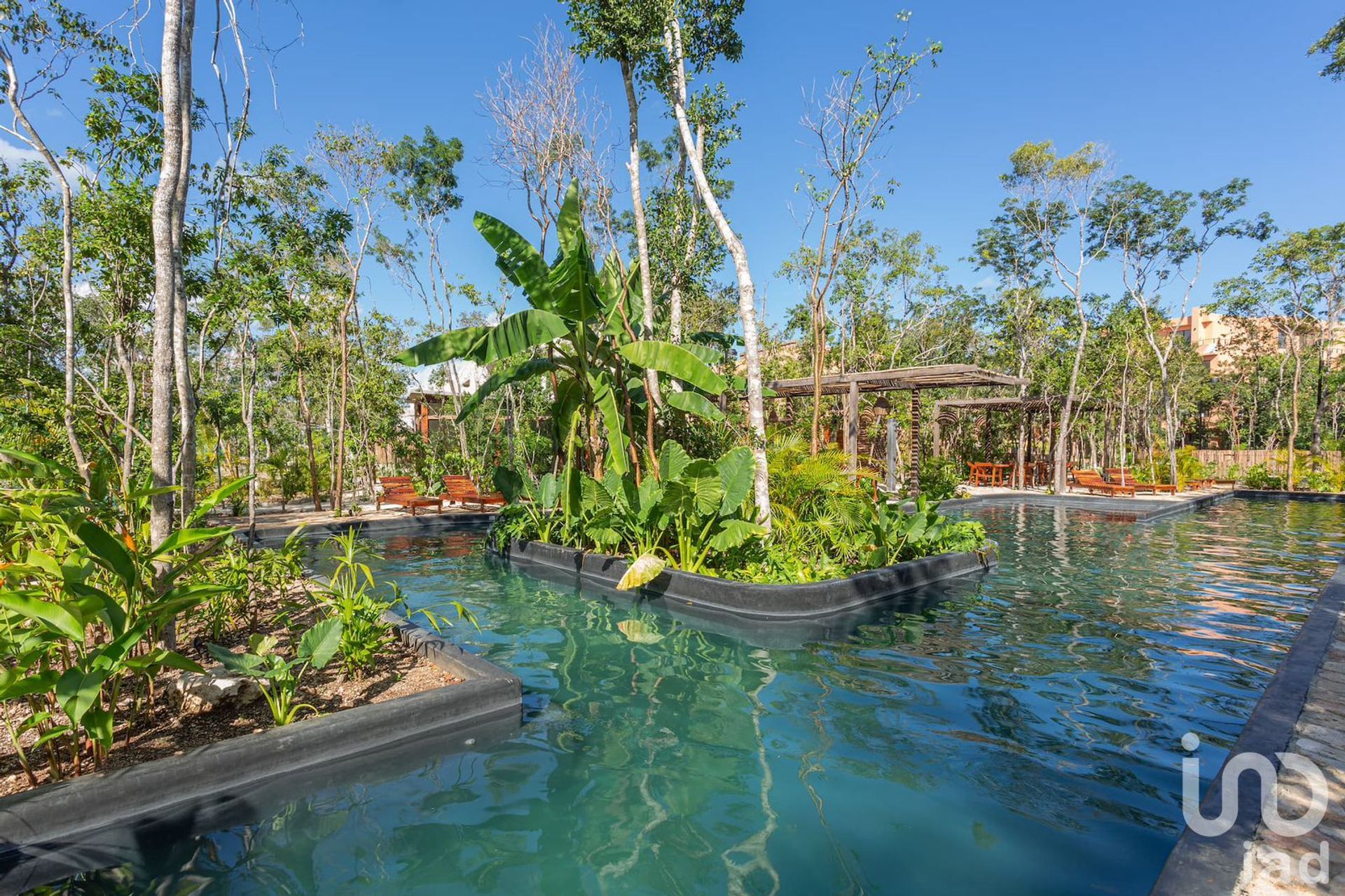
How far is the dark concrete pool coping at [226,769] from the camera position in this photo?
8.01 feet

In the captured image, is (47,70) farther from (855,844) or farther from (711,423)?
(855,844)

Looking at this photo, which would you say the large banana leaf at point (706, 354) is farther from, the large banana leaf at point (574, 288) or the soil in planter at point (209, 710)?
the soil in planter at point (209, 710)

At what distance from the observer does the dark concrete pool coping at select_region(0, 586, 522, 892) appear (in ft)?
8.01

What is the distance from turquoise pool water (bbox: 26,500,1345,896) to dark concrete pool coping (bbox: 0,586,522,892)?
0.22 metres

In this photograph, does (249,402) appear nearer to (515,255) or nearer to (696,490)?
(515,255)

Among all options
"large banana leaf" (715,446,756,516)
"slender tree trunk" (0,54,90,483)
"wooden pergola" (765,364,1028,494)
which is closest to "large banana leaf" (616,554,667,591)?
"large banana leaf" (715,446,756,516)

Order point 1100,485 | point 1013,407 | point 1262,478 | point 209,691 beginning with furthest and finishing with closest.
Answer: point 1013,407 → point 1262,478 → point 1100,485 → point 209,691

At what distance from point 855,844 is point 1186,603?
597 cm

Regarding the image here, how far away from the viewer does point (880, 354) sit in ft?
79.0

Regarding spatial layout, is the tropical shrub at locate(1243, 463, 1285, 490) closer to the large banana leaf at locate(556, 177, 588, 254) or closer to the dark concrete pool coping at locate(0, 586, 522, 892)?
the large banana leaf at locate(556, 177, 588, 254)

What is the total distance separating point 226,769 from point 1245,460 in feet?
113

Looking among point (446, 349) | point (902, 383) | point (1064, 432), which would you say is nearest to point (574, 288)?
point (446, 349)

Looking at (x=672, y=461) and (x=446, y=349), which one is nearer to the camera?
(x=672, y=461)

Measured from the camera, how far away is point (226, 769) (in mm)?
2902
